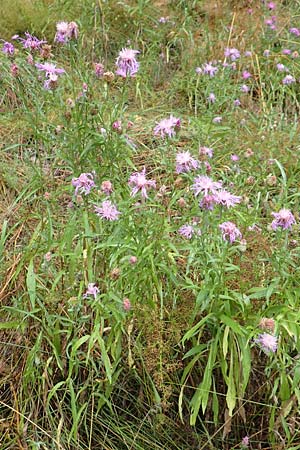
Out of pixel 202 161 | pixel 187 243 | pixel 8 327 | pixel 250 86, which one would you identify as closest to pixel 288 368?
pixel 187 243

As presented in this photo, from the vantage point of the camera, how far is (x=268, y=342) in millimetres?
1511

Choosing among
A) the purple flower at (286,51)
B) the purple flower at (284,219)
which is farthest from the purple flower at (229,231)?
the purple flower at (286,51)

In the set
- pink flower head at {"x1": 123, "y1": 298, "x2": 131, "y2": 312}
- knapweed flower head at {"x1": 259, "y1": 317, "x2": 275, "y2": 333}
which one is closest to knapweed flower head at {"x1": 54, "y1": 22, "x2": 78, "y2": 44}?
pink flower head at {"x1": 123, "y1": 298, "x2": 131, "y2": 312}

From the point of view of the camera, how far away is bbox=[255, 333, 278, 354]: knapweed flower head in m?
1.51

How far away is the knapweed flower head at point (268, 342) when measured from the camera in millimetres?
1511

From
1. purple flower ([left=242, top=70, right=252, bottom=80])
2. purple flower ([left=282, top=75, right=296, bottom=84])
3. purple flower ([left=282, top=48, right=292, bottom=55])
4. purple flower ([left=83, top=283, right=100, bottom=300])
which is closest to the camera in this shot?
purple flower ([left=83, top=283, right=100, bottom=300])

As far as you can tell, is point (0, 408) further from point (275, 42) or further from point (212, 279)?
point (275, 42)

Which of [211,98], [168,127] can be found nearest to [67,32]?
[168,127]

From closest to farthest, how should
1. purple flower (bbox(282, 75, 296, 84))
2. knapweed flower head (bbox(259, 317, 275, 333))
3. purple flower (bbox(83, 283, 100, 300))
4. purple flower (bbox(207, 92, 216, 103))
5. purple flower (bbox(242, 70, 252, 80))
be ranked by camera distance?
1. knapweed flower head (bbox(259, 317, 275, 333))
2. purple flower (bbox(83, 283, 100, 300))
3. purple flower (bbox(207, 92, 216, 103))
4. purple flower (bbox(282, 75, 296, 84))
5. purple flower (bbox(242, 70, 252, 80))

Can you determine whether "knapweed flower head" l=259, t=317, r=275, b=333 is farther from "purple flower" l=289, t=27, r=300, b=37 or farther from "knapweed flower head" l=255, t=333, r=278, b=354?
"purple flower" l=289, t=27, r=300, b=37

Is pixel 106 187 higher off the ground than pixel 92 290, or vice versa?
pixel 106 187

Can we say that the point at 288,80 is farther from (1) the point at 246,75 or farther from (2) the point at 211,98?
(2) the point at 211,98

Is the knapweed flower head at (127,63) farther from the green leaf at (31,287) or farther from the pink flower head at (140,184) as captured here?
the green leaf at (31,287)

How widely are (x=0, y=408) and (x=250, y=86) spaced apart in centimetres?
214
